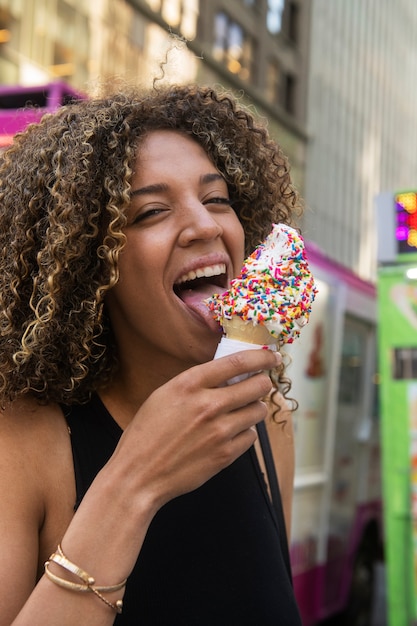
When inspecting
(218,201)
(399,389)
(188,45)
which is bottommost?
(399,389)

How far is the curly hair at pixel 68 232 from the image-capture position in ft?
5.58

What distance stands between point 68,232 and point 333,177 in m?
30.9

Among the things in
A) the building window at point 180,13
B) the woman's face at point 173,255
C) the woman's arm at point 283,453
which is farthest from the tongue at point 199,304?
the building window at point 180,13

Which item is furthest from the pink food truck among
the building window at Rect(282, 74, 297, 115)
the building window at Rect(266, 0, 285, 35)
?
the building window at Rect(282, 74, 297, 115)

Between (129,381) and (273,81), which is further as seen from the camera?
(273,81)

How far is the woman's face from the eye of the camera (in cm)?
173

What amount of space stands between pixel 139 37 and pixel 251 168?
61.2ft

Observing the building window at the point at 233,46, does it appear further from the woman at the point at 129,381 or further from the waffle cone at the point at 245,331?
the waffle cone at the point at 245,331

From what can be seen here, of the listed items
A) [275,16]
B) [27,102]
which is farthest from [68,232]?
[275,16]

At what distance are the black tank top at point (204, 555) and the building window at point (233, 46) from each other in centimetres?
2290

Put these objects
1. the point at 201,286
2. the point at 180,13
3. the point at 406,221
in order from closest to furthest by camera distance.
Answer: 1. the point at 201,286
2. the point at 406,221
3. the point at 180,13

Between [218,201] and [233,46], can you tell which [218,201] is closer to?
[218,201]

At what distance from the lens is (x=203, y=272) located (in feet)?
5.79

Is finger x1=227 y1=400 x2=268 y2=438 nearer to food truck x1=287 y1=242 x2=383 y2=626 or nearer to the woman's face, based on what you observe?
the woman's face
